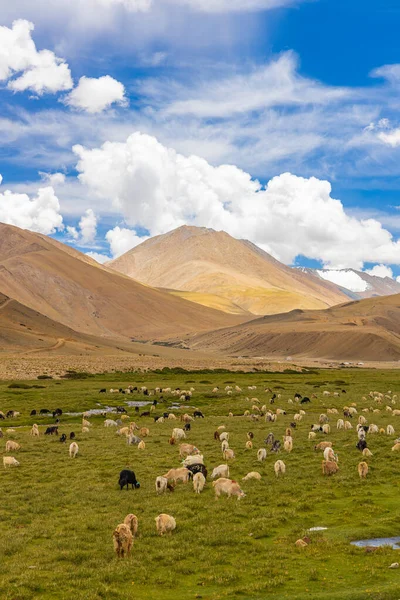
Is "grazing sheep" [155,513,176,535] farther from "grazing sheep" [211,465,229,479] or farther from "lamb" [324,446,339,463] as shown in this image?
"lamb" [324,446,339,463]

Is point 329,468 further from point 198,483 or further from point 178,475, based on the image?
point 178,475

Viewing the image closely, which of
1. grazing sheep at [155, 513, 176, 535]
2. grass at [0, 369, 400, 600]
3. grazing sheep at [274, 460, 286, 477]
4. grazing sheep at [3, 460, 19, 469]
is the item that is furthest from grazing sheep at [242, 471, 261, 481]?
grazing sheep at [3, 460, 19, 469]

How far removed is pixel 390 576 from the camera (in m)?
12.9

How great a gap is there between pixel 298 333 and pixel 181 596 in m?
188

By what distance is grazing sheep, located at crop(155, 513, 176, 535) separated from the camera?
53.6 ft

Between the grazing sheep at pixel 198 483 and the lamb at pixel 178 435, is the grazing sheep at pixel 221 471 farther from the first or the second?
the lamb at pixel 178 435

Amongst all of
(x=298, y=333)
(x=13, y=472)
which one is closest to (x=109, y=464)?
(x=13, y=472)

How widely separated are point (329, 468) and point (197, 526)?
356 inches

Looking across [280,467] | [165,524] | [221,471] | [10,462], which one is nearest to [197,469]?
[221,471]

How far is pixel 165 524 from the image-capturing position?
16.4 metres

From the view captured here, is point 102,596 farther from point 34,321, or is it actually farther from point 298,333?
point 298,333

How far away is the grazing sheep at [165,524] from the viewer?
16.3 m

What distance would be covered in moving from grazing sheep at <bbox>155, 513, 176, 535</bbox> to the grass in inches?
9.5

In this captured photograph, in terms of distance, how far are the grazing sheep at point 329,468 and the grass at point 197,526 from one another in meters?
0.39
